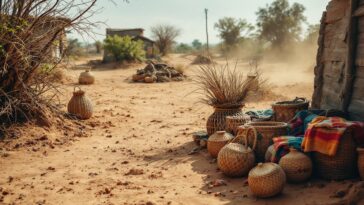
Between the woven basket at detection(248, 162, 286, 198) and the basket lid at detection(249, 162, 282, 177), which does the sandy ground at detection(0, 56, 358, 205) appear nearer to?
the woven basket at detection(248, 162, 286, 198)

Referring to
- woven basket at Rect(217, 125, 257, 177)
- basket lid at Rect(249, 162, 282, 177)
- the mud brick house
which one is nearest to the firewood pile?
woven basket at Rect(217, 125, 257, 177)

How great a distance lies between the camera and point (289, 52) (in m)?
39.6

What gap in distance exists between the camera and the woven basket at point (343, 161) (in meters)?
4.09

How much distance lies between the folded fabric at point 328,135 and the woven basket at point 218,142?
1.30 meters

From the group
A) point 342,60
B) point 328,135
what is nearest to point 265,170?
point 328,135

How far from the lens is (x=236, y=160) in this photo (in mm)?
4613

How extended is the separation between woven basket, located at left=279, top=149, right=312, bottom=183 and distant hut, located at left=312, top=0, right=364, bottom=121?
1296 mm

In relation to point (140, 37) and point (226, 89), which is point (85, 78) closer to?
point (226, 89)

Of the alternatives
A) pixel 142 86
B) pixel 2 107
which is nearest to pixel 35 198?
pixel 2 107

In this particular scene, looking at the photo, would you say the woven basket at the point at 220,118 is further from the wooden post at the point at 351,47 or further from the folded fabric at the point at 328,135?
the folded fabric at the point at 328,135

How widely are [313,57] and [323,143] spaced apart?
29.6 meters

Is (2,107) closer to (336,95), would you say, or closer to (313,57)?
(336,95)

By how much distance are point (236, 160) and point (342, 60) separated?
2432 millimetres

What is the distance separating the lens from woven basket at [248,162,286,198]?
3836 millimetres
